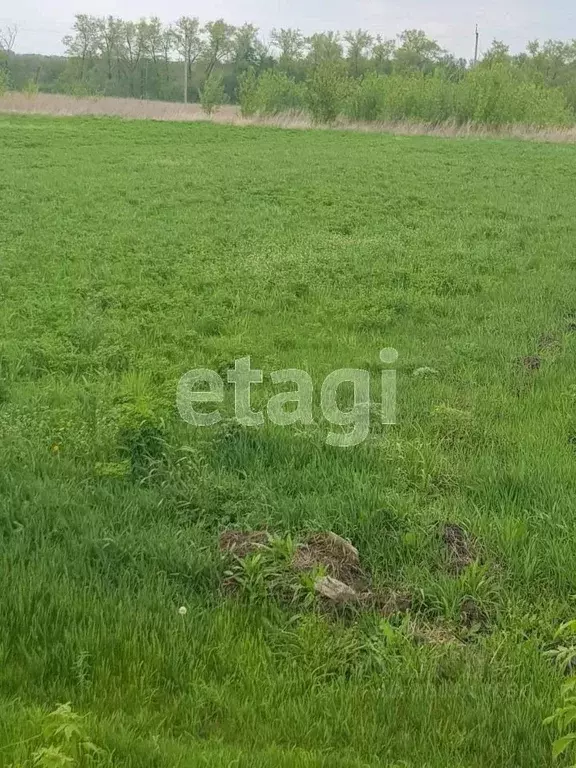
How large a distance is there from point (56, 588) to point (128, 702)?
76 cm

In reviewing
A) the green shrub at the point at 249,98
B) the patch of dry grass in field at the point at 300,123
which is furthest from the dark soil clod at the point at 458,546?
the green shrub at the point at 249,98

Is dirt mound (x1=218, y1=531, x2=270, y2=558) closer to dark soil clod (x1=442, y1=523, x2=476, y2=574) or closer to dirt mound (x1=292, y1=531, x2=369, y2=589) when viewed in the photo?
dirt mound (x1=292, y1=531, x2=369, y2=589)

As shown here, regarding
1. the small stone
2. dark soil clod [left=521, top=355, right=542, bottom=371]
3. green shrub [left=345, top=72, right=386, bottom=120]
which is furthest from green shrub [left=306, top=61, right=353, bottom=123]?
the small stone

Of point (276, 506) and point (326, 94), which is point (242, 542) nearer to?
point (276, 506)

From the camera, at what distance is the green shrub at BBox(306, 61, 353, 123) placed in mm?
39125

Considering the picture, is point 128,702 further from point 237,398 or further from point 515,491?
point 237,398

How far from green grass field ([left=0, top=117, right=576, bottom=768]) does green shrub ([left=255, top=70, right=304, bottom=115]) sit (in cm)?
3318

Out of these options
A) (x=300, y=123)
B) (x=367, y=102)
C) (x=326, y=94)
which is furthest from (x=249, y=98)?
(x=300, y=123)

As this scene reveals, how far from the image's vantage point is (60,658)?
290 centimetres

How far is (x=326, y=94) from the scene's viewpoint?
3934cm

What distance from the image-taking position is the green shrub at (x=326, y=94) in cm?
3912

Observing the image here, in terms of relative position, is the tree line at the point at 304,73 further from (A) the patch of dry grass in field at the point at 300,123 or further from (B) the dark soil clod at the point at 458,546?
(B) the dark soil clod at the point at 458,546

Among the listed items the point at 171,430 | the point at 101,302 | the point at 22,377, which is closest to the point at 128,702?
the point at 171,430

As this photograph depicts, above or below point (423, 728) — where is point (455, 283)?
above
